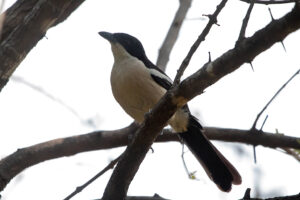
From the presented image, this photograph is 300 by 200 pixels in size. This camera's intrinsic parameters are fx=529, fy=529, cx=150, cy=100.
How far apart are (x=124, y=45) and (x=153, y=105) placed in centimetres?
112

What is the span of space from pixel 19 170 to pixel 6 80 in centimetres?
128

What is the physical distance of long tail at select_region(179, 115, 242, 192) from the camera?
4875 millimetres

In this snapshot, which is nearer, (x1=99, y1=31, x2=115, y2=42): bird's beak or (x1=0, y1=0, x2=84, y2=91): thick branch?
(x1=0, y1=0, x2=84, y2=91): thick branch

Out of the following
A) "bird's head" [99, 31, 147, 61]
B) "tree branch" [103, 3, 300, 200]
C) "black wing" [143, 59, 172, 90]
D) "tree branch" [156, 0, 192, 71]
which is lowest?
"tree branch" [103, 3, 300, 200]

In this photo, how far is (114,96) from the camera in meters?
5.34

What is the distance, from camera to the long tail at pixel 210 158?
4.88 m

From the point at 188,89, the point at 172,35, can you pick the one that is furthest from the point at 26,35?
the point at 172,35

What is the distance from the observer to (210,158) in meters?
5.27

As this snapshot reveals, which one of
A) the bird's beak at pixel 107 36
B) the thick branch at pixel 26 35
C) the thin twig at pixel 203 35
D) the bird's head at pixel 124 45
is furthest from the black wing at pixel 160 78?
the thin twig at pixel 203 35

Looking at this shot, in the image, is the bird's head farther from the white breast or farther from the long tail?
the long tail

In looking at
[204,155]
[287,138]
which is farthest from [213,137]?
[287,138]

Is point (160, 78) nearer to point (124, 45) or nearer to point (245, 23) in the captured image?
point (124, 45)

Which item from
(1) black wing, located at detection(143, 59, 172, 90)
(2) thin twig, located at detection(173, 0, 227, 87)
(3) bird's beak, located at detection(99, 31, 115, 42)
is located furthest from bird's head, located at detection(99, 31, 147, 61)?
→ (2) thin twig, located at detection(173, 0, 227, 87)

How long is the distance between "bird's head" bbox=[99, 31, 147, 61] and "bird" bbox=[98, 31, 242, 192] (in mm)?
151
